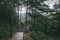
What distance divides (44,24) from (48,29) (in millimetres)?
218

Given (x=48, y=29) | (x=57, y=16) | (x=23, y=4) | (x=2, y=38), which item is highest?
(x=23, y=4)

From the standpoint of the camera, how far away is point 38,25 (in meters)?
4.71

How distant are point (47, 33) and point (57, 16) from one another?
0.66m

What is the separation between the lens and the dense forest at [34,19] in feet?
14.7

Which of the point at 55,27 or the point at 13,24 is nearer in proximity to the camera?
the point at 55,27

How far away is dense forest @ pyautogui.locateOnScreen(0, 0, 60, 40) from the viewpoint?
448 centimetres

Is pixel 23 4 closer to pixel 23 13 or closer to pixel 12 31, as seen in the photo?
pixel 23 13

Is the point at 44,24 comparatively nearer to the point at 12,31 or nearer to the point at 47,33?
the point at 47,33

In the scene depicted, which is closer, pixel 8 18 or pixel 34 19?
pixel 8 18

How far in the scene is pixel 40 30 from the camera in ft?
15.3

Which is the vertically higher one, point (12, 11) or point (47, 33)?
point (12, 11)

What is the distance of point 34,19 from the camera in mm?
4812

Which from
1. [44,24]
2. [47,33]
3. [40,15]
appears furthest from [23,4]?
[47,33]

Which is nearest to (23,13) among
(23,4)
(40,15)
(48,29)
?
(23,4)
